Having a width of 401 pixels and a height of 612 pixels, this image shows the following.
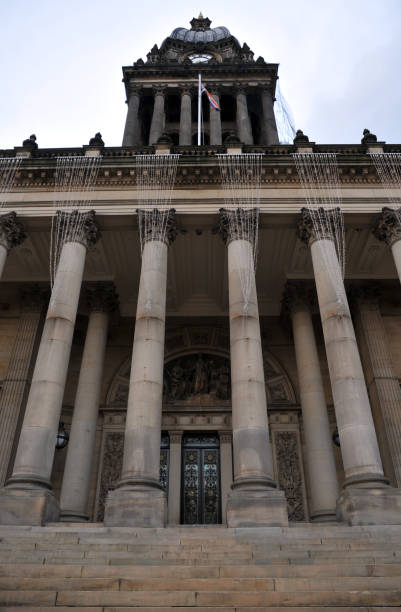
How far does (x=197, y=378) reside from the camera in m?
23.7

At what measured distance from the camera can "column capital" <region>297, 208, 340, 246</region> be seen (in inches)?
708

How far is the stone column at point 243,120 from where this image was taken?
3037 centimetres

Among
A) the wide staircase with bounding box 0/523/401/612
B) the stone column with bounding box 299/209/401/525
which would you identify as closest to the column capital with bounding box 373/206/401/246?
the stone column with bounding box 299/209/401/525

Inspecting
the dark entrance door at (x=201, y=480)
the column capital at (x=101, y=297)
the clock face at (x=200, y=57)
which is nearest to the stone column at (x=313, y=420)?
the dark entrance door at (x=201, y=480)

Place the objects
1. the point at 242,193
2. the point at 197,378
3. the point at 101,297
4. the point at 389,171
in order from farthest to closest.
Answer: the point at 197,378, the point at 101,297, the point at 389,171, the point at 242,193

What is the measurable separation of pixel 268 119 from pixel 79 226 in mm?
19476

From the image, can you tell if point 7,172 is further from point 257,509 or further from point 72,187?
point 257,509

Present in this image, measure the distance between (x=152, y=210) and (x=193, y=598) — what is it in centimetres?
1402

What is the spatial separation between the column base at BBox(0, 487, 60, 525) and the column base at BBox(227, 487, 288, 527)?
489cm

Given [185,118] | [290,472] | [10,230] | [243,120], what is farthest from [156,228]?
[243,120]

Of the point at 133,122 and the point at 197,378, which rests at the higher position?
the point at 133,122

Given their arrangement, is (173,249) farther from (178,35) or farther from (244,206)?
(178,35)

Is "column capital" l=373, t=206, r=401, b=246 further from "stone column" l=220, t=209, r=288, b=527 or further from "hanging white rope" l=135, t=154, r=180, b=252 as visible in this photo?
"hanging white rope" l=135, t=154, r=180, b=252

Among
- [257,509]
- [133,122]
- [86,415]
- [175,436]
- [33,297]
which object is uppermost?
[133,122]
